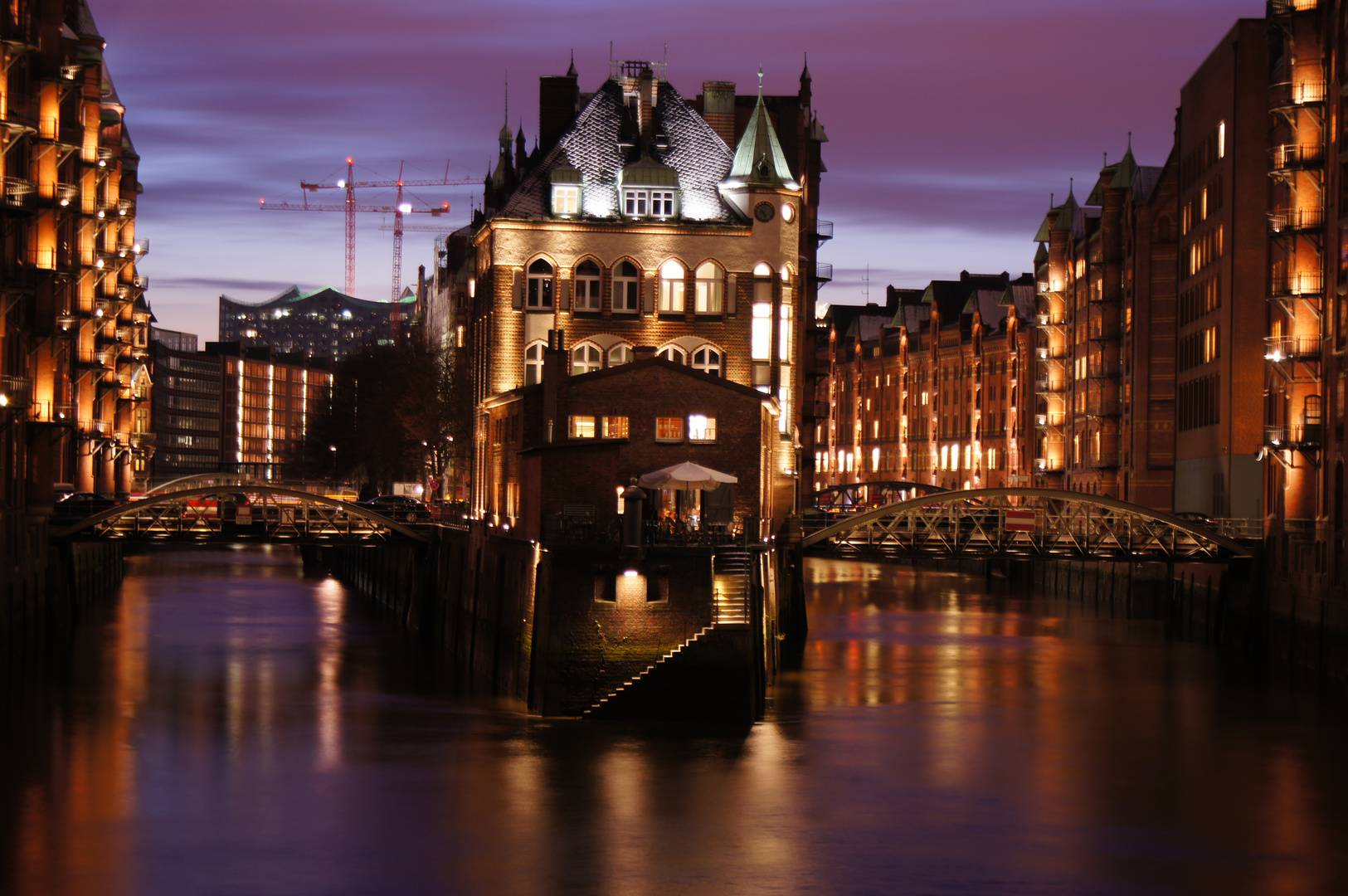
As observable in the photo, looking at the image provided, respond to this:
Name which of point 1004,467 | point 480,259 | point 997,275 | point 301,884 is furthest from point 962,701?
point 997,275

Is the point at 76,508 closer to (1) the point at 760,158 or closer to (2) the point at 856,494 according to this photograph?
(1) the point at 760,158

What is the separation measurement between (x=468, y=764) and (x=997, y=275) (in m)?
133

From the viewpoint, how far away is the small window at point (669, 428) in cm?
5222

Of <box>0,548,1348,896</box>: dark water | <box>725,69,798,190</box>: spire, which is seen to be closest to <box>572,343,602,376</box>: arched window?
<box>725,69,798,190</box>: spire

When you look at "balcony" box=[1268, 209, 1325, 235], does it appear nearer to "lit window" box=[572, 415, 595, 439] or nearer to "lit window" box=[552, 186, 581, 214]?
"lit window" box=[572, 415, 595, 439]

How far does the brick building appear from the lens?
50969 mm

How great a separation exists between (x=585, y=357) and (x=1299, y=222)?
2606 centimetres

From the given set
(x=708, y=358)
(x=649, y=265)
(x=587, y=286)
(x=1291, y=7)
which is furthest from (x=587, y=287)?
(x=1291, y=7)

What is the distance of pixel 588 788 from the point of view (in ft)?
130

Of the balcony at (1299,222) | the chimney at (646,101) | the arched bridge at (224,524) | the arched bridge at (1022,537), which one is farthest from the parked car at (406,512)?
the balcony at (1299,222)

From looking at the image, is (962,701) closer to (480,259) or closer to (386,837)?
(386,837)

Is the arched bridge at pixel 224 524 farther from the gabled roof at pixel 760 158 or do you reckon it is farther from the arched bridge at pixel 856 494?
the arched bridge at pixel 856 494

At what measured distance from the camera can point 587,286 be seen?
2808 inches

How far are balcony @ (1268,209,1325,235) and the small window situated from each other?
2222 centimetres
